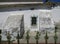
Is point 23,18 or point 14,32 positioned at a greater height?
point 23,18

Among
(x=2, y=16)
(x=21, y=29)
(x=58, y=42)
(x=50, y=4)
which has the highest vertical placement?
(x=50, y=4)

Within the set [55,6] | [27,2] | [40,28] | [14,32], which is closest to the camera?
[14,32]

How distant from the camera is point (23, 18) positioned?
338 cm

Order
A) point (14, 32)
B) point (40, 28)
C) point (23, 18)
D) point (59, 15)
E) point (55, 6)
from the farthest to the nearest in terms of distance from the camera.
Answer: point (55, 6)
point (59, 15)
point (23, 18)
point (40, 28)
point (14, 32)

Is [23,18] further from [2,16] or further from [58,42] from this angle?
[58,42]

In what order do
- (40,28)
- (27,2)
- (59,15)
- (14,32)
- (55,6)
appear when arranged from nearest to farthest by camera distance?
(14,32)
(40,28)
(59,15)
(55,6)
(27,2)

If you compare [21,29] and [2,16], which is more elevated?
[2,16]

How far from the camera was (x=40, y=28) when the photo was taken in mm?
3148

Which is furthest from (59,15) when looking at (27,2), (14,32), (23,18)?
(27,2)

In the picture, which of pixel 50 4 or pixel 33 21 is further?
pixel 50 4

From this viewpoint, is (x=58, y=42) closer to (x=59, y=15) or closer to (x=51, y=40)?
(x=51, y=40)

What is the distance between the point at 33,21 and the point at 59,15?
2.26 ft

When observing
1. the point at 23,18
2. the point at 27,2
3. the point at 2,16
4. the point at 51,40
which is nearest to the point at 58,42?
the point at 51,40

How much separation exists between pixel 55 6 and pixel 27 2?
1086 mm
